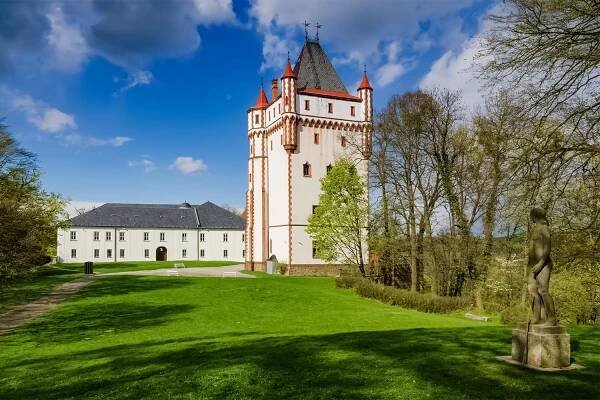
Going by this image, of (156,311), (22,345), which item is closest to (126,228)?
(156,311)

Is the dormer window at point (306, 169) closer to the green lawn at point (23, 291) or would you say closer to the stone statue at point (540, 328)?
the green lawn at point (23, 291)

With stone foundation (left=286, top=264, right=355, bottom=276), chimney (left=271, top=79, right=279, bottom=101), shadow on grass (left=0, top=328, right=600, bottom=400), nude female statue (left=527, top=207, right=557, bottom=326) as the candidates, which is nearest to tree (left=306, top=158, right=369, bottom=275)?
stone foundation (left=286, top=264, right=355, bottom=276)

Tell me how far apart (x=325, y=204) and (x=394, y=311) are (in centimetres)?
1527

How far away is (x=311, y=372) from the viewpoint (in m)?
9.14

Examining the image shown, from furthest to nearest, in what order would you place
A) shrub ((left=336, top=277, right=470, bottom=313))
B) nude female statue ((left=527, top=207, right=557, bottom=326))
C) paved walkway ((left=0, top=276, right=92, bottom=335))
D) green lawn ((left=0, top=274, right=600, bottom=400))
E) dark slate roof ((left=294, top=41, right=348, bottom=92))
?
dark slate roof ((left=294, top=41, right=348, bottom=92)), shrub ((left=336, top=277, right=470, bottom=313)), paved walkway ((left=0, top=276, right=92, bottom=335)), nude female statue ((left=527, top=207, right=557, bottom=326)), green lawn ((left=0, top=274, right=600, bottom=400))

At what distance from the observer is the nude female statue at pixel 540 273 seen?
9336 millimetres

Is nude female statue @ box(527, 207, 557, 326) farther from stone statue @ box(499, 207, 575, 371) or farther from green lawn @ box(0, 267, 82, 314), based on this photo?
green lawn @ box(0, 267, 82, 314)

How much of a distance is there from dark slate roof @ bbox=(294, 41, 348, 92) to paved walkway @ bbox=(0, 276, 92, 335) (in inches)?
1092

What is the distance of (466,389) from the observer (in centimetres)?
773

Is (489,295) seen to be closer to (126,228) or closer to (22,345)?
(22,345)

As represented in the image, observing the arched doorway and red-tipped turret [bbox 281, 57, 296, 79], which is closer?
red-tipped turret [bbox 281, 57, 296, 79]

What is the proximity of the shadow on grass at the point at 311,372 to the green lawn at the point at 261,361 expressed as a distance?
0.07ft

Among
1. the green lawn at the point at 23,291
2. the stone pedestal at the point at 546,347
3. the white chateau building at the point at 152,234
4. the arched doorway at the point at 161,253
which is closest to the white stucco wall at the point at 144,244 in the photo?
the white chateau building at the point at 152,234

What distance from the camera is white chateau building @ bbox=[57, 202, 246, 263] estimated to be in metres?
68.6
